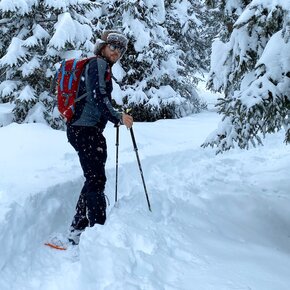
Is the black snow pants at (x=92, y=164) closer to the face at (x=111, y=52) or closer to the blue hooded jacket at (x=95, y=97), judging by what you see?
the blue hooded jacket at (x=95, y=97)

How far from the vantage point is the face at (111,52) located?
4758mm

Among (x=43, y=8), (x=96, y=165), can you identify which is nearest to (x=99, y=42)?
(x=96, y=165)

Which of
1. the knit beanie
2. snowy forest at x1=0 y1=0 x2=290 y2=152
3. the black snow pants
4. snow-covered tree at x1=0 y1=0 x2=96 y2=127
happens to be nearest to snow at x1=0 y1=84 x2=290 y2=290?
the black snow pants

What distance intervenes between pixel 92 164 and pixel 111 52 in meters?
1.40

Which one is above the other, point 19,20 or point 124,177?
point 19,20

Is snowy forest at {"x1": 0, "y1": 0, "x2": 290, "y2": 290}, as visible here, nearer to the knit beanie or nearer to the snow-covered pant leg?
the snow-covered pant leg

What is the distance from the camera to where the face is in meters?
4.76

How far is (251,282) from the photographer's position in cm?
367

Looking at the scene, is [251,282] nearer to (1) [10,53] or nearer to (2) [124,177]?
(2) [124,177]

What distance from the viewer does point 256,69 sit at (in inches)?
201

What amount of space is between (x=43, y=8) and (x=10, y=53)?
6.24 feet

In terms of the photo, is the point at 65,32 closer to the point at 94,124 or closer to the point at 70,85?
Answer: the point at 70,85

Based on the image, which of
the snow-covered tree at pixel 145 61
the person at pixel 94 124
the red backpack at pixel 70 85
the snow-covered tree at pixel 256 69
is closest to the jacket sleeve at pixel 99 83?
the person at pixel 94 124

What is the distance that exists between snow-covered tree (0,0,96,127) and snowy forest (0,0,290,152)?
29 mm
